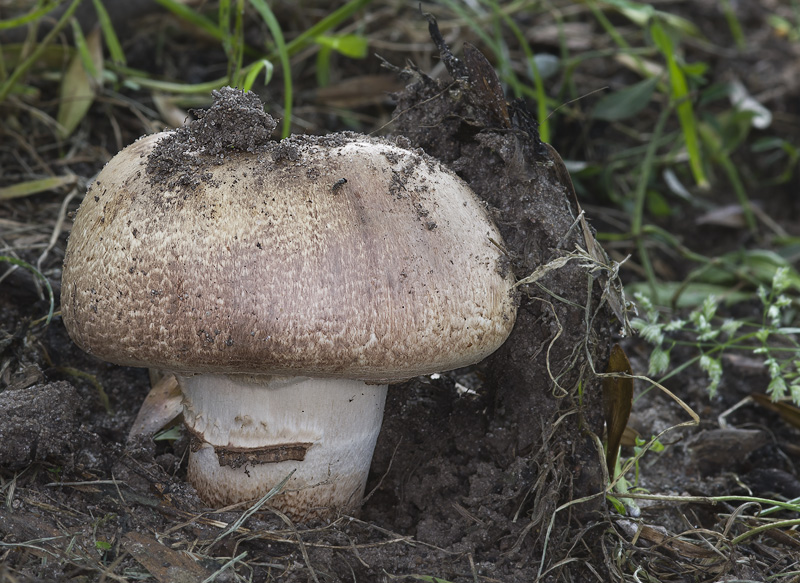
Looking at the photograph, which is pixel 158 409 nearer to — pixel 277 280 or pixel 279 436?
pixel 279 436

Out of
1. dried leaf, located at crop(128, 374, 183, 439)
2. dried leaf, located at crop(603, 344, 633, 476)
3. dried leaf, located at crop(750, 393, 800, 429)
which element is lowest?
dried leaf, located at crop(750, 393, 800, 429)

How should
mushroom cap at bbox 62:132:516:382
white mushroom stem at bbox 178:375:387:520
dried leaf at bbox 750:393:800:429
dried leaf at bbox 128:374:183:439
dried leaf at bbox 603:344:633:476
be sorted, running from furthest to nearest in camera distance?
dried leaf at bbox 750:393:800:429
dried leaf at bbox 128:374:183:439
dried leaf at bbox 603:344:633:476
white mushroom stem at bbox 178:375:387:520
mushroom cap at bbox 62:132:516:382

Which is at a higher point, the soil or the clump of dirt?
the clump of dirt

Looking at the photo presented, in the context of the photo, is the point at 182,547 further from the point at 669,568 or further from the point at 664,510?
the point at 664,510

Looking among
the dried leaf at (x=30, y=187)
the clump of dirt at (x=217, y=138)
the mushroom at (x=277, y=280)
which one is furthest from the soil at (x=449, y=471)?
the dried leaf at (x=30, y=187)

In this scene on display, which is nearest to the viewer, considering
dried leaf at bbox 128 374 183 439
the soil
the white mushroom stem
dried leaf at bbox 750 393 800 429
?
the soil

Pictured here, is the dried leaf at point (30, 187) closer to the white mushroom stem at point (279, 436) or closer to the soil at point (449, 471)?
the soil at point (449, 471)

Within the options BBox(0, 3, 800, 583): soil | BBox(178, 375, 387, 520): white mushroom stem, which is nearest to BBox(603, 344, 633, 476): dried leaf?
BBox(0, 3, 800, 583): soil

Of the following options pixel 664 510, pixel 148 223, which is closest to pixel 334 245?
pixel 148 223

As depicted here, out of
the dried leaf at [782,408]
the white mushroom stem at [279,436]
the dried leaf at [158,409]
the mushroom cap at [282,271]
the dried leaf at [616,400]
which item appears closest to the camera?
the mushroom cap at [282,271]

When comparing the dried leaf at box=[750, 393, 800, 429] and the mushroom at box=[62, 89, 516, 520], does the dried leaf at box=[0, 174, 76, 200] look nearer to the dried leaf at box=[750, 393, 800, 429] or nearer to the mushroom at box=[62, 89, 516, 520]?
the mushroom at box=[62, 89, 516, 520]
